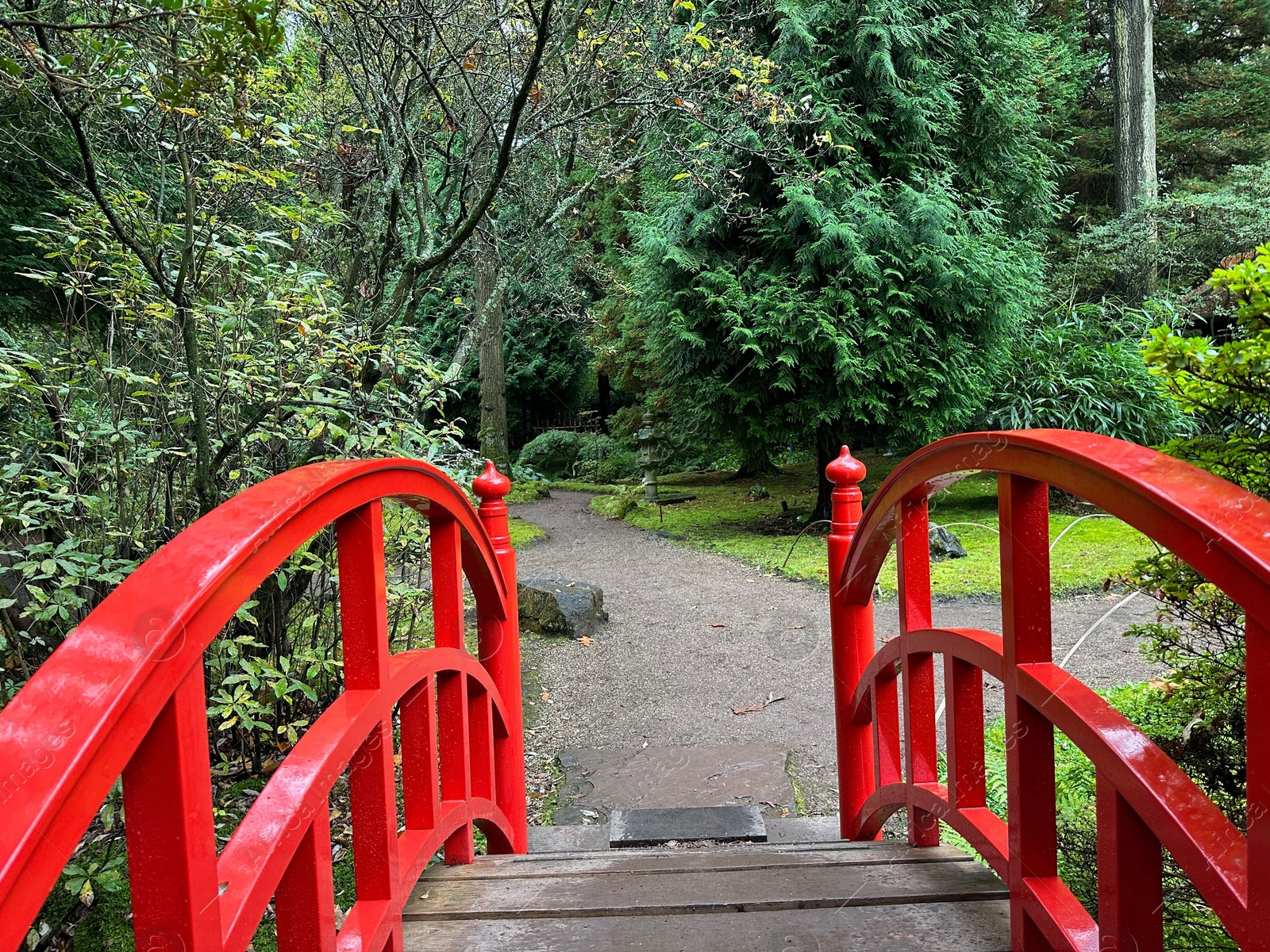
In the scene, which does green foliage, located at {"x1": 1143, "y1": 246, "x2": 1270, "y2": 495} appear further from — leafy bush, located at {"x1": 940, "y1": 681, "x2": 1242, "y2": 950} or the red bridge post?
the red bridge post

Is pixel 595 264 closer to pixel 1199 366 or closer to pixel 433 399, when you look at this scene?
pixel 433 399

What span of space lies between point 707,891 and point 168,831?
1.40m

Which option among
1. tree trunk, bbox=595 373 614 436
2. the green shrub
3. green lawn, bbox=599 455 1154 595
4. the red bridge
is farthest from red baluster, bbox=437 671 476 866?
tree trunk, bbox=595 373 614 436

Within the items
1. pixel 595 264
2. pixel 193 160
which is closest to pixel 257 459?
pixel 193 160

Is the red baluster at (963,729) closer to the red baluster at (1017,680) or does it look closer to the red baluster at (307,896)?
the red baluster at (1017,680)

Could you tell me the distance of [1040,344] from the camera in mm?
10477

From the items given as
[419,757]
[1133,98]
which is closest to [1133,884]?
[419,757]

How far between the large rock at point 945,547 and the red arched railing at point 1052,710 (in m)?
5.59

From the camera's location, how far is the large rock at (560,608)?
664 cm

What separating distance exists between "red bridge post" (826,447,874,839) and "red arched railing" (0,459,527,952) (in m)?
1.35

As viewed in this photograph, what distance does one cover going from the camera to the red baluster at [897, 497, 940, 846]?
83.7 inches

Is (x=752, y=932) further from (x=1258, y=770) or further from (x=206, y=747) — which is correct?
(x=206, y=747)

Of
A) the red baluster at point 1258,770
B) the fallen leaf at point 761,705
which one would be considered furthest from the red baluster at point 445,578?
the fallen leaf at point 761,705

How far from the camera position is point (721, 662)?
19.4 ft
